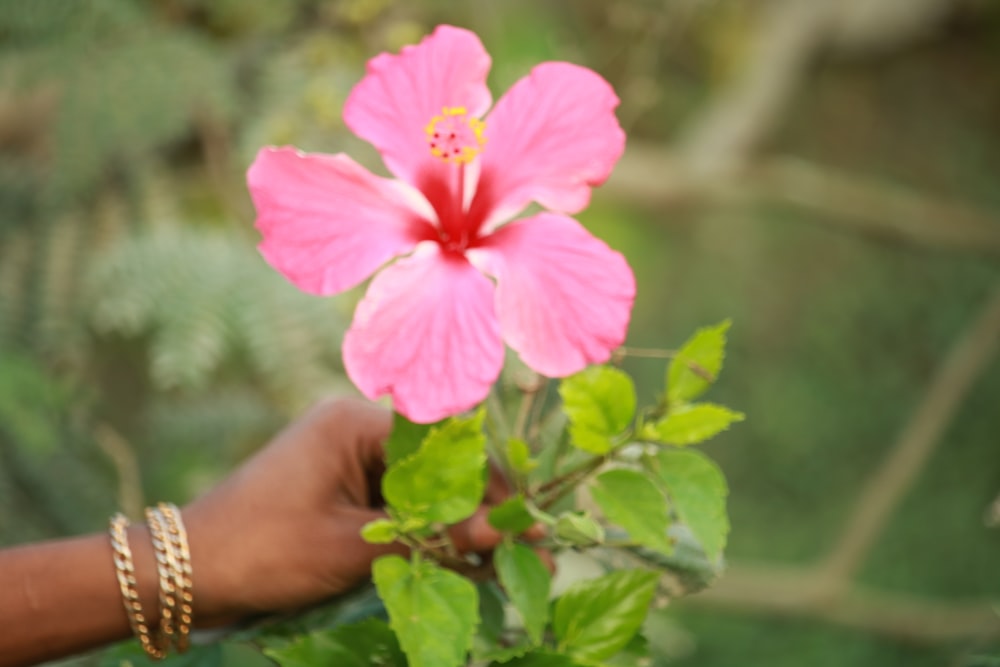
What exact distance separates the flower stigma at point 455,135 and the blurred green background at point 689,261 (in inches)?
19.7

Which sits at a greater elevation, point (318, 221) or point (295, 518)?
point (318, 221)

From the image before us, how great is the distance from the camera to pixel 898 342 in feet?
9.52

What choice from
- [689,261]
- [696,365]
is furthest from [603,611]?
[689,261]

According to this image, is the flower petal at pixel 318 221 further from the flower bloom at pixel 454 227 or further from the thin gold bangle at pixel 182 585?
the thin gold bangle at pixel 182 585

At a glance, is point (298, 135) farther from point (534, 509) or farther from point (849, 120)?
point (849, 120)

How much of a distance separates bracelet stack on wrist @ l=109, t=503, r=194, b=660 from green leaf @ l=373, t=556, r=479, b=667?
19cm

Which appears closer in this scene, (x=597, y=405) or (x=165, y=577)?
(x=597, y=405)

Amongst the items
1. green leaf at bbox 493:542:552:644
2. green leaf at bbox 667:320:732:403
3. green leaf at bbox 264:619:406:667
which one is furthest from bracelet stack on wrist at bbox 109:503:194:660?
green leaf at bbox 667:320:732:403

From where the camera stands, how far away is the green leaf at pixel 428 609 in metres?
0.46

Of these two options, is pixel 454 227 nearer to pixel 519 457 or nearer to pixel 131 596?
pixel 519 457

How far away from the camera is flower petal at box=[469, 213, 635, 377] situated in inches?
18.3

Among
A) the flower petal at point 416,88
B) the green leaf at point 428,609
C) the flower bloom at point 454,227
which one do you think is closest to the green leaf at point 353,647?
the green leaf at point 428,609

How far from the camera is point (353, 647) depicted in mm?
529

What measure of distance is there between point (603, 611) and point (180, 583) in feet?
0.92
